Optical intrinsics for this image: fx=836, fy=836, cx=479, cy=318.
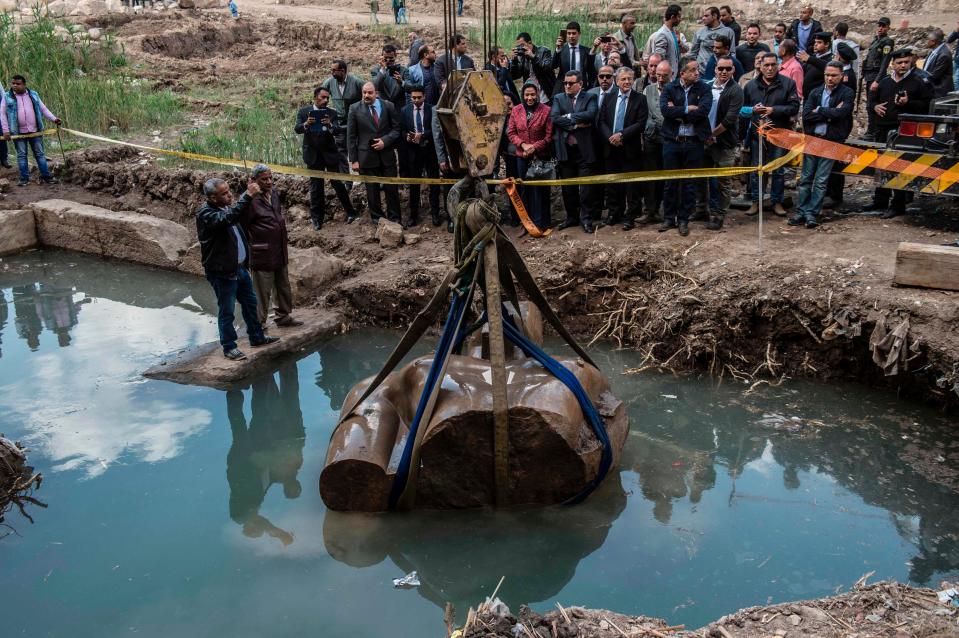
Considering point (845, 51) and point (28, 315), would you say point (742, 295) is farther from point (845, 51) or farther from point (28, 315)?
point (28, 315)

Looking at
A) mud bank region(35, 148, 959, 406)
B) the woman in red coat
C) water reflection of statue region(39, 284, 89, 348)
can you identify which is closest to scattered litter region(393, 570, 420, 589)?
mud bank region(35, 148, 959, 406)

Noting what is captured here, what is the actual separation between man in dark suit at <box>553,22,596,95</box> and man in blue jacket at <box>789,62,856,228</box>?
2598 millimetres

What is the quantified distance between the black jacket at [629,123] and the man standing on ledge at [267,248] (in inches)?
131

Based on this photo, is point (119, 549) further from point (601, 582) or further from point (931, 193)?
point (931, 193)

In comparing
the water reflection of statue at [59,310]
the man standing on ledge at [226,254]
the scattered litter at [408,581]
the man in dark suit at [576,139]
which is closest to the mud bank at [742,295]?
the man in dark suit at [576,139]

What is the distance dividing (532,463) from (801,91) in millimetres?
6103

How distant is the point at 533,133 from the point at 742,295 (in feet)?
9.63

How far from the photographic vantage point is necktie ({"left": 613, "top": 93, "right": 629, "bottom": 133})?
8.26 metres

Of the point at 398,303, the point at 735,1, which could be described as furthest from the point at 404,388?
the point at 735,1

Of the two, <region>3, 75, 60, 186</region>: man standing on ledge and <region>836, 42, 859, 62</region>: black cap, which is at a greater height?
<region>836, 42, 859, 62</region>: black cap

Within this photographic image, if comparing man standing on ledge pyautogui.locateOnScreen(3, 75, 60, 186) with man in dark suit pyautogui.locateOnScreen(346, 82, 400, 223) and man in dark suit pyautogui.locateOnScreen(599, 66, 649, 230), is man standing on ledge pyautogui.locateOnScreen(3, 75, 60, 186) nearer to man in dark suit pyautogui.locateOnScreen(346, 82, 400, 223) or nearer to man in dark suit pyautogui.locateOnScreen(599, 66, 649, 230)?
man in dark suit pyautogui.locateOnScreen(346, 82, 400, 223)

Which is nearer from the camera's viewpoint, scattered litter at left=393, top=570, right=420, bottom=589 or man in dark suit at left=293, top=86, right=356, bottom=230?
scattered litter at left=393, top=570, right=420, bottom=589

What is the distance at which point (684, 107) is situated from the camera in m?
7.83

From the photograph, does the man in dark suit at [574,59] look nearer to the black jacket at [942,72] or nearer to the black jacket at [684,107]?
the black jacket at [684,107]
